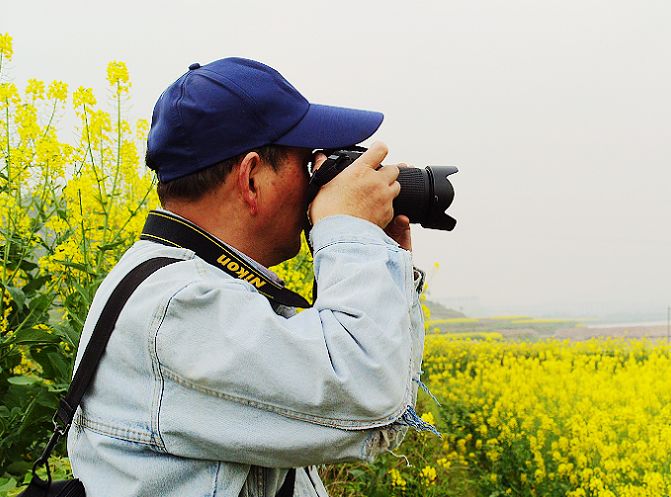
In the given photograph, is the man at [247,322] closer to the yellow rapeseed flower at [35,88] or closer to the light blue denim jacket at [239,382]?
the light blue denim jacket at [239,382]

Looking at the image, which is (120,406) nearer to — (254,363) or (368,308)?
(254,363)

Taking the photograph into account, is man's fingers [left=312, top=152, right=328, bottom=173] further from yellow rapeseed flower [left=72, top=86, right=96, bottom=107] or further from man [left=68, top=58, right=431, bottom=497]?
yellow rapeseed flower [left=72, top=86, right=96, bottom=107]

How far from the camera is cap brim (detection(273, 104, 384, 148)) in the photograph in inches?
42.9

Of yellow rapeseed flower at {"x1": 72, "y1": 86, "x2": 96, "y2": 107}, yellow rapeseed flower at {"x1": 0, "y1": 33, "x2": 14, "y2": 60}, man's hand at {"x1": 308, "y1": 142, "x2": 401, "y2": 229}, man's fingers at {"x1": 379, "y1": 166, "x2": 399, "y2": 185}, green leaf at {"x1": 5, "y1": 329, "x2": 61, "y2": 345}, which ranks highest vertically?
yellow rapeseed flower at {"x1": 0, "y1": 33, "x2": 14, "y2": 60}

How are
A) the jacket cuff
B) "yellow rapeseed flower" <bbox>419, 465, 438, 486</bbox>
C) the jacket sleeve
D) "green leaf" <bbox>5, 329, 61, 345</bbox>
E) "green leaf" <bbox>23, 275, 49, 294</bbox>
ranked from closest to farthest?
the jacket sleeve, the jacket cuff, "green leaf" <bbox>5, 329, 61, 345</bbox>, "green leaf" <bbox>23, 275, 49, 294</bbox>, "yellow rapeseed flower" <bbox>419, 465, 438, 486</bbox>

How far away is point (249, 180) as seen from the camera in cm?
107

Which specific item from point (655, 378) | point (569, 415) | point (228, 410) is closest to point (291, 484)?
point (228, 410)

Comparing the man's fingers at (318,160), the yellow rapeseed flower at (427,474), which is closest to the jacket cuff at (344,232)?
the man's fingers at (318,160)

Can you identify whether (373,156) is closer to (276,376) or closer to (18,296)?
(276,376)

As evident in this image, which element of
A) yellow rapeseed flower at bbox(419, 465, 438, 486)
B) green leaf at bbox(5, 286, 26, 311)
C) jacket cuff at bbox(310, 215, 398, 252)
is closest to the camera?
jacket cuff at bbox(310, 215, 398, 252)

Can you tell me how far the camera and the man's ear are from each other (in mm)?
81

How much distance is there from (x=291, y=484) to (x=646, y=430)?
267 cm

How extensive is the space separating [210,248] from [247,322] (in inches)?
8.1

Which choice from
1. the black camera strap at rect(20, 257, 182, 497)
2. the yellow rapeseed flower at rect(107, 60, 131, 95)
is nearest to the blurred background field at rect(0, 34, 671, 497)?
the yellow rapeseed flower at rect(107, 60, 131, 95)
